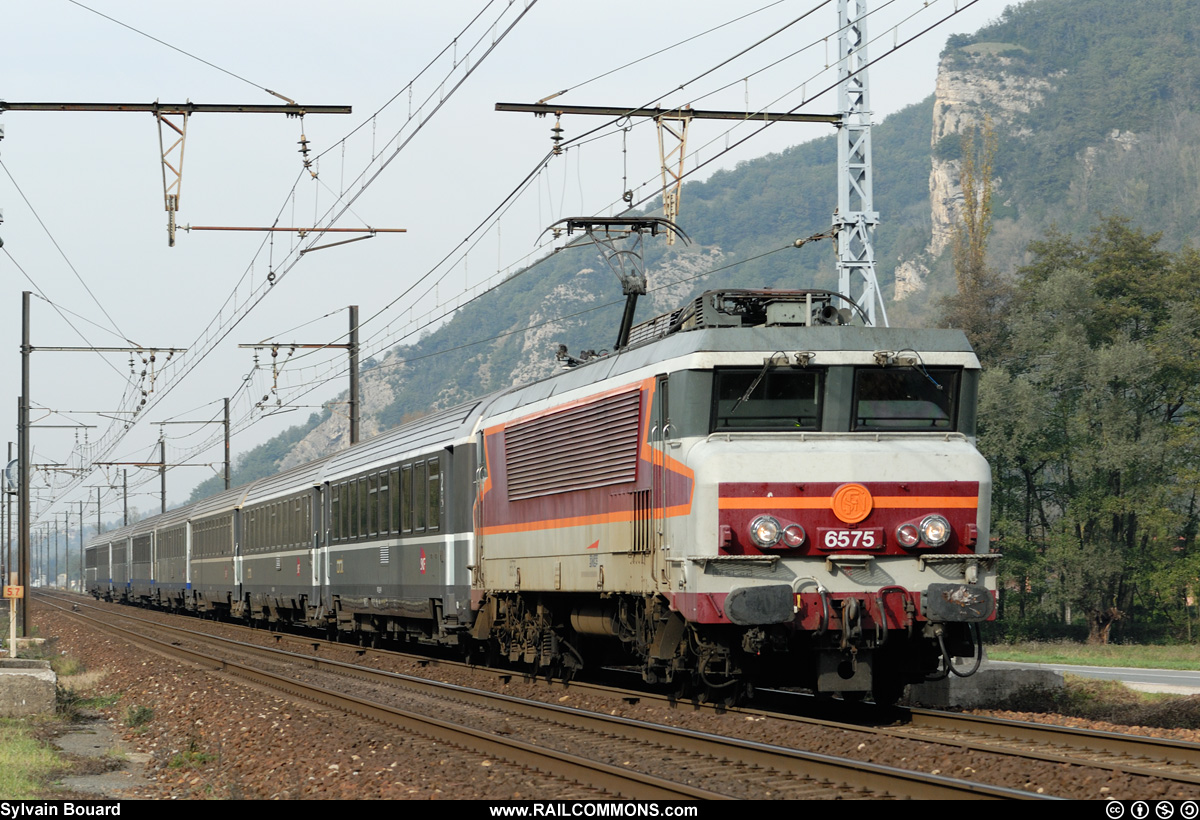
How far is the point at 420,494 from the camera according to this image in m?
22.8

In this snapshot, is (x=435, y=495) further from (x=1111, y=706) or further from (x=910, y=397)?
(x=1111, y=706)

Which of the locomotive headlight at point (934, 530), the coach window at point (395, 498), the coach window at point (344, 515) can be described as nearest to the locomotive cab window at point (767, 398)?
the locomotive headlight at point (934, 530)

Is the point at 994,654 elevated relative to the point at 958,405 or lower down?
lower down

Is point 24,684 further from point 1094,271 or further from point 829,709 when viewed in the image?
point 1094,271

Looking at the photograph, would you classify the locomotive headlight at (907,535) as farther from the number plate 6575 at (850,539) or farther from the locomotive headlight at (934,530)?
the number plate 6575 at (850,539)

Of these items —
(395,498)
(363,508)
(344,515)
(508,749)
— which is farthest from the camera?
(344,515)

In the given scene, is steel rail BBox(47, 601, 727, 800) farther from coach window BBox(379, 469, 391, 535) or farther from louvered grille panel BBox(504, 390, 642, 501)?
coach window BBox(379, 469, 391, 535)

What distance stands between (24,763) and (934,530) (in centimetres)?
867

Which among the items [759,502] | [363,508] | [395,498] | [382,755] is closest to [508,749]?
[382,755]

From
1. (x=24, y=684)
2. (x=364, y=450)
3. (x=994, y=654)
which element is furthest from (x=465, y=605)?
(x=994, y=654)

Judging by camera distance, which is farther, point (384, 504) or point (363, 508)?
point (363, 508)

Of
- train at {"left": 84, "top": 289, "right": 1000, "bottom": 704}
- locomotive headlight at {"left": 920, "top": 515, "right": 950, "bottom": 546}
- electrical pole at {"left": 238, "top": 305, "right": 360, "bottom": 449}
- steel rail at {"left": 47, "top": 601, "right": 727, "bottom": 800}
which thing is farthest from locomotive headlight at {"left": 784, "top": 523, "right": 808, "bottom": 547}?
electrical pole at {"left": 238, "top": 305, "right": 360, "bottom": 449}

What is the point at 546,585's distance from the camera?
16.9 metres

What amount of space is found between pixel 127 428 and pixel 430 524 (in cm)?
3666
